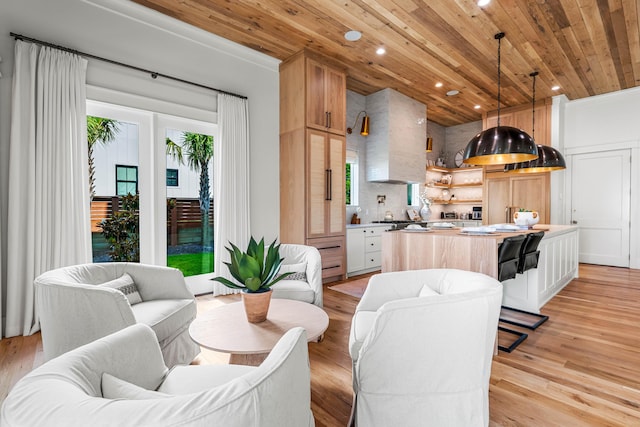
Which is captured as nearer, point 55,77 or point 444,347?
point 444,347

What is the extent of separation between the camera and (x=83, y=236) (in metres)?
3.00

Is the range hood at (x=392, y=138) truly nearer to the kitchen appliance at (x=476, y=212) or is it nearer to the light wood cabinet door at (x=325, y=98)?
the light wood cabinet door at (x=325, y=98)

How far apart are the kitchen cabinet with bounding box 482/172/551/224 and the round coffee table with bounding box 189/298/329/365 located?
5.73 meters

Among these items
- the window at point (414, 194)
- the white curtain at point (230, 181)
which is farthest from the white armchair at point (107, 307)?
the window at point (414, 194)

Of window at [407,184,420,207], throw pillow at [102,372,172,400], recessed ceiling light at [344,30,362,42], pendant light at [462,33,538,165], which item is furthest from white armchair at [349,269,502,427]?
window at [407,184,420,207]

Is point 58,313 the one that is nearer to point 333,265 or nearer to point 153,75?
point 153,75

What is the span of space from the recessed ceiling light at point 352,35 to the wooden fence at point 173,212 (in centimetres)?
264

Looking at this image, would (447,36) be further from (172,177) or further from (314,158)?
(172,177)

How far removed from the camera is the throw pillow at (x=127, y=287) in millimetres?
2185

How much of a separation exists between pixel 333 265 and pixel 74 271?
3.18 meters

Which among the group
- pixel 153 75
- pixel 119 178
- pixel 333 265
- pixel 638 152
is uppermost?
pixel 153 75

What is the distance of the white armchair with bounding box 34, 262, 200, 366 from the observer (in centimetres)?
173

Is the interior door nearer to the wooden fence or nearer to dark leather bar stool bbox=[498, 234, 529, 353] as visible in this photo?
dark leather bar stool bbox=[498, 234, 529, 353]

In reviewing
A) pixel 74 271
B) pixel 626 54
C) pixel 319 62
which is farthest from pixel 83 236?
pixel 626 54
